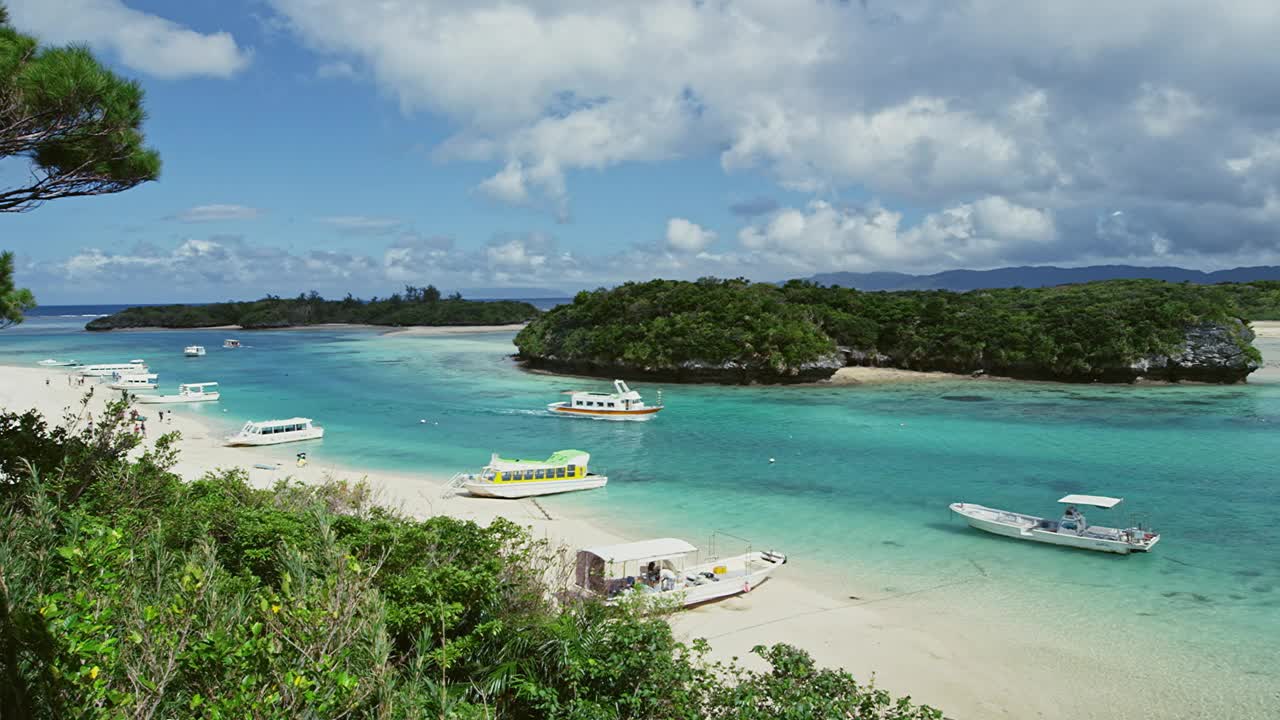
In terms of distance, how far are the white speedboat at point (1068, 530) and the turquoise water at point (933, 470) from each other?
0.35m

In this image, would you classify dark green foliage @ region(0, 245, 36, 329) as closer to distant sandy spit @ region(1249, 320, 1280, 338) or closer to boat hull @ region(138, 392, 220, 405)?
boat hull @ region(138, 392, 220, 405)

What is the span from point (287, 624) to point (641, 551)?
10.8m

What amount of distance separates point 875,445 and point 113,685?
32029 millimetres

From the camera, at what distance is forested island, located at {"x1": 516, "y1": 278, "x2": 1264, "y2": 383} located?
5559 centimetres

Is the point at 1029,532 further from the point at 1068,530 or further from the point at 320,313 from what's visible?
the point at 320,313

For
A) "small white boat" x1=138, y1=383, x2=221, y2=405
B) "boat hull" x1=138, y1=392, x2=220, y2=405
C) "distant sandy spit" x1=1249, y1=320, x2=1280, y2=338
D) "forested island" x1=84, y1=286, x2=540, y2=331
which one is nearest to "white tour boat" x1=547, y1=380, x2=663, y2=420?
"boat hull" x1=138, y1=392, x2=220, y2=405

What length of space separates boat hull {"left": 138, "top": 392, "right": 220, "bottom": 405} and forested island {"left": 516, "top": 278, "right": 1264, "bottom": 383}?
2708 centimetres

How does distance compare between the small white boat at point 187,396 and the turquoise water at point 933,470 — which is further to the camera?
the small white boat at point 187,396

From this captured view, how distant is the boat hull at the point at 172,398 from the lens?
45.0 m

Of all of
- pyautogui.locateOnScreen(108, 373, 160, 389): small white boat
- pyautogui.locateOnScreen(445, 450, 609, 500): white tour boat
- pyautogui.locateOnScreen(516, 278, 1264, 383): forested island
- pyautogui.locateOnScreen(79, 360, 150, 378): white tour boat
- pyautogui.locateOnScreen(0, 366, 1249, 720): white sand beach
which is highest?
pyautogui.locateOnScreen(516, 278, 1264, 383): forested island

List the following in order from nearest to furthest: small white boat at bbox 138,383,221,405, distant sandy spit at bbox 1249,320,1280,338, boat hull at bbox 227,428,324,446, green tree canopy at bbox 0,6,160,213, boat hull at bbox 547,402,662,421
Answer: green tree canopy at bbox 0,6,160,213
boat hull at bbox 227,428,324,446
boat hull at bbox 547,402,662,421
small white boat at bbox 138,383,221,405
distant sandy spit at bbox 1249,320,1280,338

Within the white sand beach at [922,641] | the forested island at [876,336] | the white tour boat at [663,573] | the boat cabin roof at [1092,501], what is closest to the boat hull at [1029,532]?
the boat cabin roof at [1092,501]

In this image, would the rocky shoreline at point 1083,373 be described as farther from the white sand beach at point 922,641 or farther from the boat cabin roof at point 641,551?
the boat cabin roof at point 641,551

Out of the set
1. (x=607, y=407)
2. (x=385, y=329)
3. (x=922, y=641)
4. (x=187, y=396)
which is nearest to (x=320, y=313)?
(x=385, y=329)
